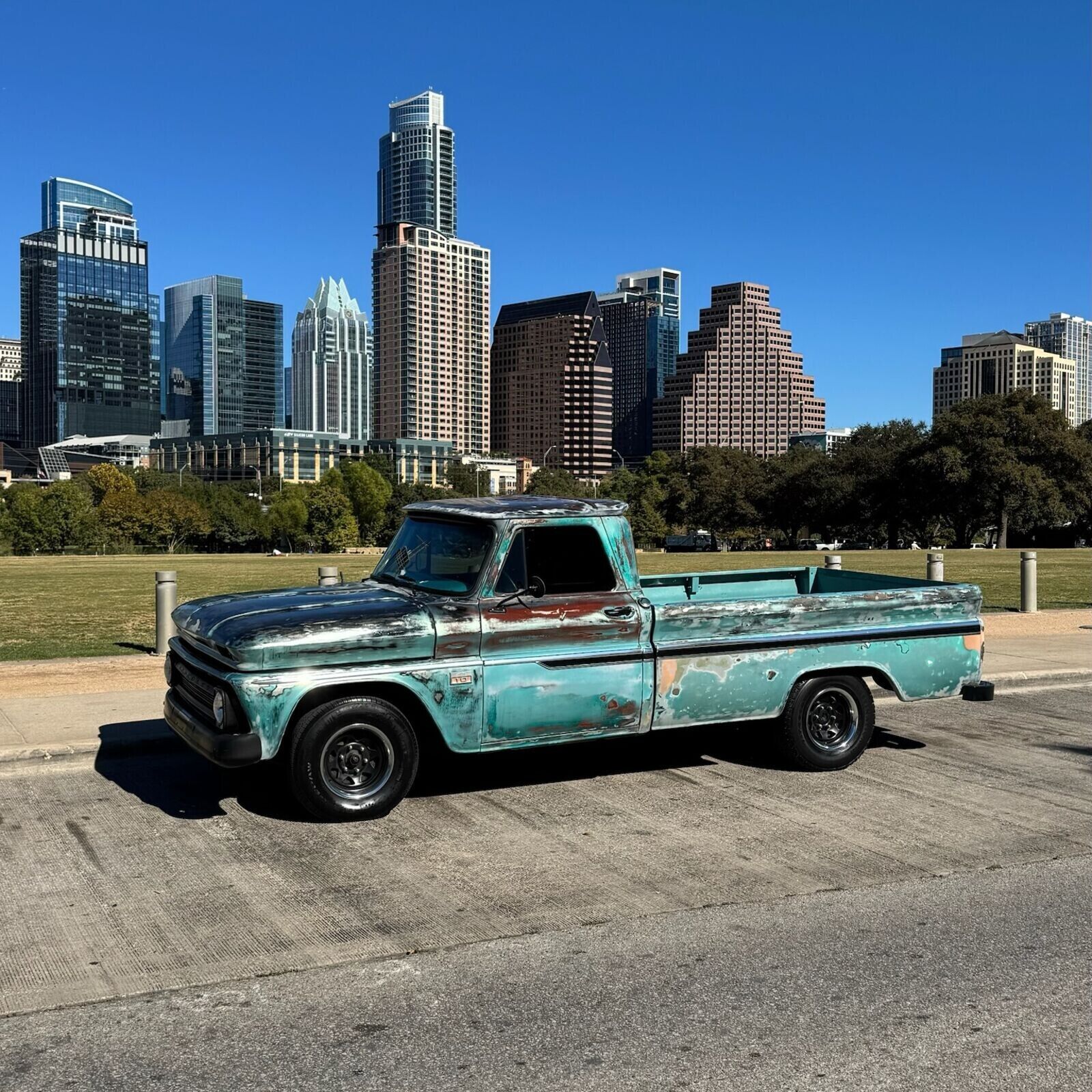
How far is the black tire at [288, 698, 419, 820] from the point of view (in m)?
6.89

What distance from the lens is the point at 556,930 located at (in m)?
5.43

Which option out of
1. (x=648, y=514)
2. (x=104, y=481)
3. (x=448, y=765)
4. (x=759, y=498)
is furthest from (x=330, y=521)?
(x=448, y=765)

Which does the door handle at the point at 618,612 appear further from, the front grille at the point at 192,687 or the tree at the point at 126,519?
the tree at the point at 126,519

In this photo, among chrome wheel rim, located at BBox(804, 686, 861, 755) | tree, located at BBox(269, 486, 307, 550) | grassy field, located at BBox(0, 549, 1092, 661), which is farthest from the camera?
tree, located at BBox(269, 486, 307, 550)

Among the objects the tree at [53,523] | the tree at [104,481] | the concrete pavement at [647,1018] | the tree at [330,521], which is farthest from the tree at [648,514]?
the concrete pavement at [647,1018]

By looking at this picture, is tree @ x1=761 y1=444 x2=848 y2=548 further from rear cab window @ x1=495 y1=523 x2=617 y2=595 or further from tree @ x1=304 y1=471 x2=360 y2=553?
rear cab window @ x1=495 y1=523 x2=617 y2=595

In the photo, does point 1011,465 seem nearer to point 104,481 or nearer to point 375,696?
point 375,696

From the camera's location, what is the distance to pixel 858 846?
22.2ft

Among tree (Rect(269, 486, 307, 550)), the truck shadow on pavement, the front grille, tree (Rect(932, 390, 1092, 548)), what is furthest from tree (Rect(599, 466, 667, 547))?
the front grille

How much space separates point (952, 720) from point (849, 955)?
242 inches

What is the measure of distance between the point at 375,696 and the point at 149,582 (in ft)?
74.9

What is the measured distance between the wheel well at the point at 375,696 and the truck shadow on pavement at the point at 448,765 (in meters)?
0.47

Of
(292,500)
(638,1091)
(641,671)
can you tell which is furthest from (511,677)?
(292,500)

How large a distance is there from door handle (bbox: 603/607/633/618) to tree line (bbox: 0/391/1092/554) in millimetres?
43022
